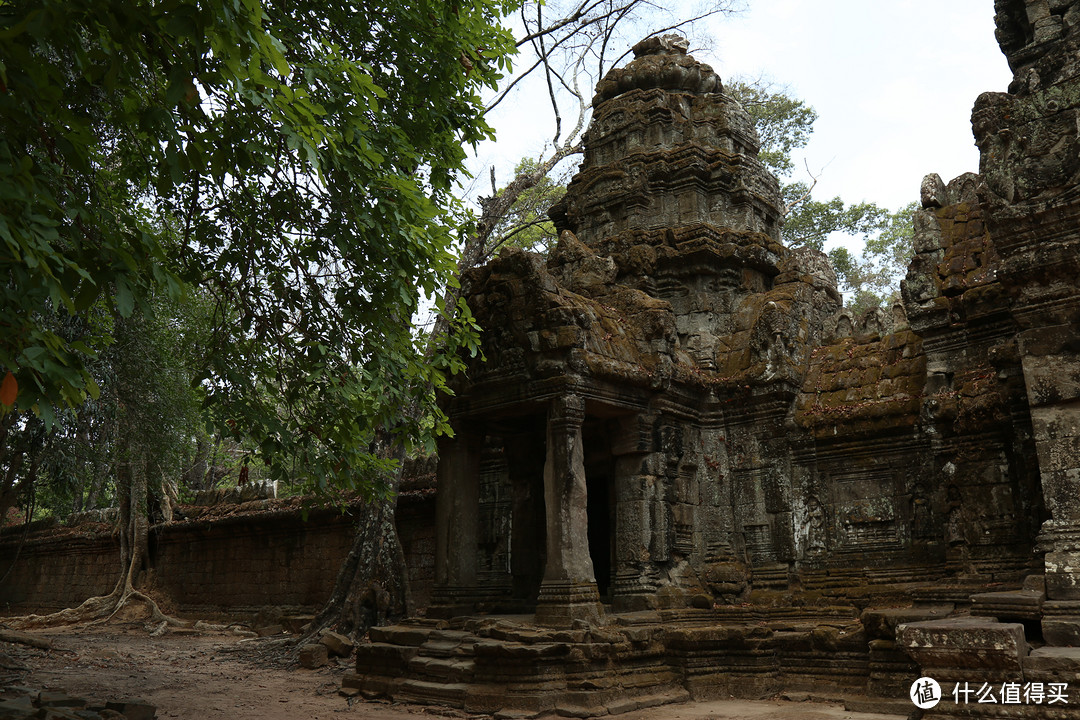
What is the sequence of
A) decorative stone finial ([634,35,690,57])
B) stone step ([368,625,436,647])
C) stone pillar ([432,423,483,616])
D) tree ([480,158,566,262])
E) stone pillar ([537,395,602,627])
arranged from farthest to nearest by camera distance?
tree ([480,158,566,262])
decorative stone finial ([634,35,690,57])
stone pillar ([432,423,483,616])
stone step ([368,625,436,647])
stone pillar ([537,395,602,627])

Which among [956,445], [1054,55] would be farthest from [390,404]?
[1054,55]

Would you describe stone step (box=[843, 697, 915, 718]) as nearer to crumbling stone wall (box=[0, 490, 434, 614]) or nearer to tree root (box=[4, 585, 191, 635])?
crumbling stone wall (box=[0, 490, 434, 614])

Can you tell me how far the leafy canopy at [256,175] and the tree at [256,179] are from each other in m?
0.02

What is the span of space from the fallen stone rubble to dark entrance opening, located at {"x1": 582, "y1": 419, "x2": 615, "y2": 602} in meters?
5.03

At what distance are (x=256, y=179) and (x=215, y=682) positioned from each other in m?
6.51

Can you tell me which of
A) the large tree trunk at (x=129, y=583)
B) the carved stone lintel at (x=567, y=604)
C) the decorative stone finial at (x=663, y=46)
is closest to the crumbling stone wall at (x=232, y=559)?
the large tree trunk at (x=129, y=583)

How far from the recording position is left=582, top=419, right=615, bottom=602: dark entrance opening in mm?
10094

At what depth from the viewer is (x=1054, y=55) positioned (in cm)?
669

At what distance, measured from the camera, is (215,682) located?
9.98 metres

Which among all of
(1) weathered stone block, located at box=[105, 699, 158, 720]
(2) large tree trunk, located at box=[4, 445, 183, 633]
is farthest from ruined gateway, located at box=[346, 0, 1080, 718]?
(2) large tree trunk, located at box=[4, 445, 183, 633]

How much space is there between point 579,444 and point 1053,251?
4.62m

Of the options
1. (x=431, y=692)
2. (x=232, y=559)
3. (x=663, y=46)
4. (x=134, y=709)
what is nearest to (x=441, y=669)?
(x=431, y=692)

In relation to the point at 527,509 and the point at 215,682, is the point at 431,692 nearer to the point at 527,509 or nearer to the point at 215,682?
the point at 527,509

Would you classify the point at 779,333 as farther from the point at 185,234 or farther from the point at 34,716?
the point at 34,716
